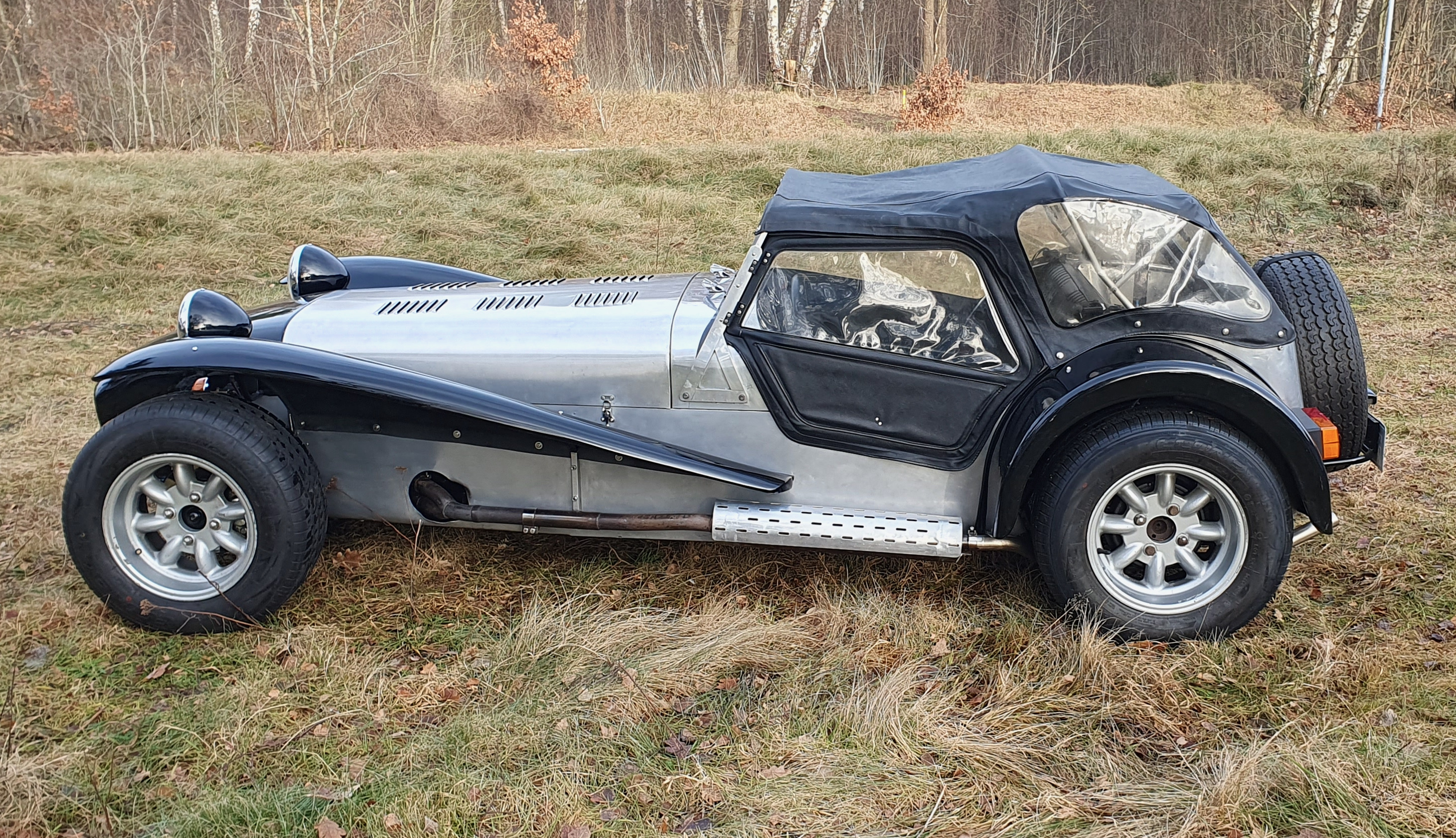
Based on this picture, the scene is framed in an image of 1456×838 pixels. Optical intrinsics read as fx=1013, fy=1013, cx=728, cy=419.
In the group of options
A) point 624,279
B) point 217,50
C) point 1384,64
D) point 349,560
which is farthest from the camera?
point 1384,64

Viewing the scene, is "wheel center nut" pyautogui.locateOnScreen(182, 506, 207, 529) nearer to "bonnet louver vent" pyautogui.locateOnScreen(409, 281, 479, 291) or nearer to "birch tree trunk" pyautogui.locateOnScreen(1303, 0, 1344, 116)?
"bonnet louver vent" pyautogui.locateOnScreen(409, 281, 479, 291)

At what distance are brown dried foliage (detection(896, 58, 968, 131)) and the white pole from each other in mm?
7140

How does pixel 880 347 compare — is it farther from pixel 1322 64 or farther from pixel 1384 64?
pixel 1322 64

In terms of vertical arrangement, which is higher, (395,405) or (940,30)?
(940,30)

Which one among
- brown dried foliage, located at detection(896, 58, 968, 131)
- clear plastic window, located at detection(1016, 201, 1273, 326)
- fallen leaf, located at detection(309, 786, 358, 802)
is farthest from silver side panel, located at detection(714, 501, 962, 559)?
brown dried foliage, located at detection(896, 58, 968, 131)

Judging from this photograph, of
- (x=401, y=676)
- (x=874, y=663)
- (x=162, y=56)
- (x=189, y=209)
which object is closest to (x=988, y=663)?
(x=874, y=663)

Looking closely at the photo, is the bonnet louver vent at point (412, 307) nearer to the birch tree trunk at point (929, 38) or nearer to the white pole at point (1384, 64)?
the birch tree trunk at point (929, 38)

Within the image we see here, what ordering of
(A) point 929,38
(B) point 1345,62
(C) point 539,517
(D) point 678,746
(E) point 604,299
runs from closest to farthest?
(D) point 678,746 < (C) point 539,517 < (E) point 604,299 < (B) point 1345,62 < (A) point 929,38

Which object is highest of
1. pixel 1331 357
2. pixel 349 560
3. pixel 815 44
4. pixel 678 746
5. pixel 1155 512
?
pixel 815 44

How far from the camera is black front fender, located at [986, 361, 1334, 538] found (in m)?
3.37

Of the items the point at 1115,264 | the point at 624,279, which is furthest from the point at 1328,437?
the point at 624,279

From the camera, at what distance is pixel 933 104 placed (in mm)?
17719

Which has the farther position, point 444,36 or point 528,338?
point 444,36

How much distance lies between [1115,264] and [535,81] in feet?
53.5
